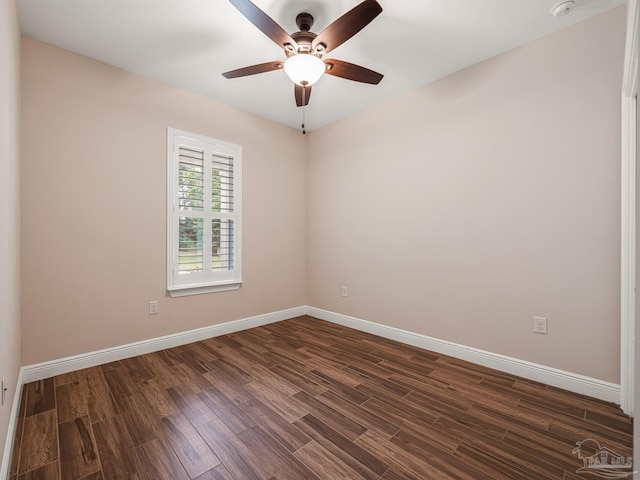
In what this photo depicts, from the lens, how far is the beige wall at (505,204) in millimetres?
2006

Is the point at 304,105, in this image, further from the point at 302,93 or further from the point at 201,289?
the point at 201,289

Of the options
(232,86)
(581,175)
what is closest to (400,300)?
(581,175)

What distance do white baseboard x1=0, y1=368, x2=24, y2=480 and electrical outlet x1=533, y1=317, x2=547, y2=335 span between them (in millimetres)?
3267

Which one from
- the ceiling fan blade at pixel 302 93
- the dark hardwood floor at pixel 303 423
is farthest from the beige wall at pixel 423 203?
the ceiling fan blade at pixel 302 93

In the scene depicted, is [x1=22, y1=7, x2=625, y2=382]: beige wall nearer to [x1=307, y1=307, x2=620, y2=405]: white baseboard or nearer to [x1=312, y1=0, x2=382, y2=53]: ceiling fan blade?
[x1=307, y1=307, x2=620, y2=405]: white baseboard

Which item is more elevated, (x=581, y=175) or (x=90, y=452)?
(x=581, y=175)

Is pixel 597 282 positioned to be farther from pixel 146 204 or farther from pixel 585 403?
pixel 146 204

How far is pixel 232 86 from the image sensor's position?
9.73 ft

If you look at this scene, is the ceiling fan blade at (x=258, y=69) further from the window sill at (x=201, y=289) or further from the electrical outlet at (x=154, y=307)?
the electrical outlet at (x=154, y=307)

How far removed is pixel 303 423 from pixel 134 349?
1916 mm

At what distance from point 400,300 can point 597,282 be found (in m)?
1.59

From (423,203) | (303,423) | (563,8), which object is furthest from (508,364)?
(563,8)

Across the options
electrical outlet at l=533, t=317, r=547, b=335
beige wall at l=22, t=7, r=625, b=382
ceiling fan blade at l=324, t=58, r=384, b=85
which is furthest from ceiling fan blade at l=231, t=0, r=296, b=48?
electrical outlet at l=533, t=317, r=547, b=335

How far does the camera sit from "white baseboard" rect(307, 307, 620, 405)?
1989mm
